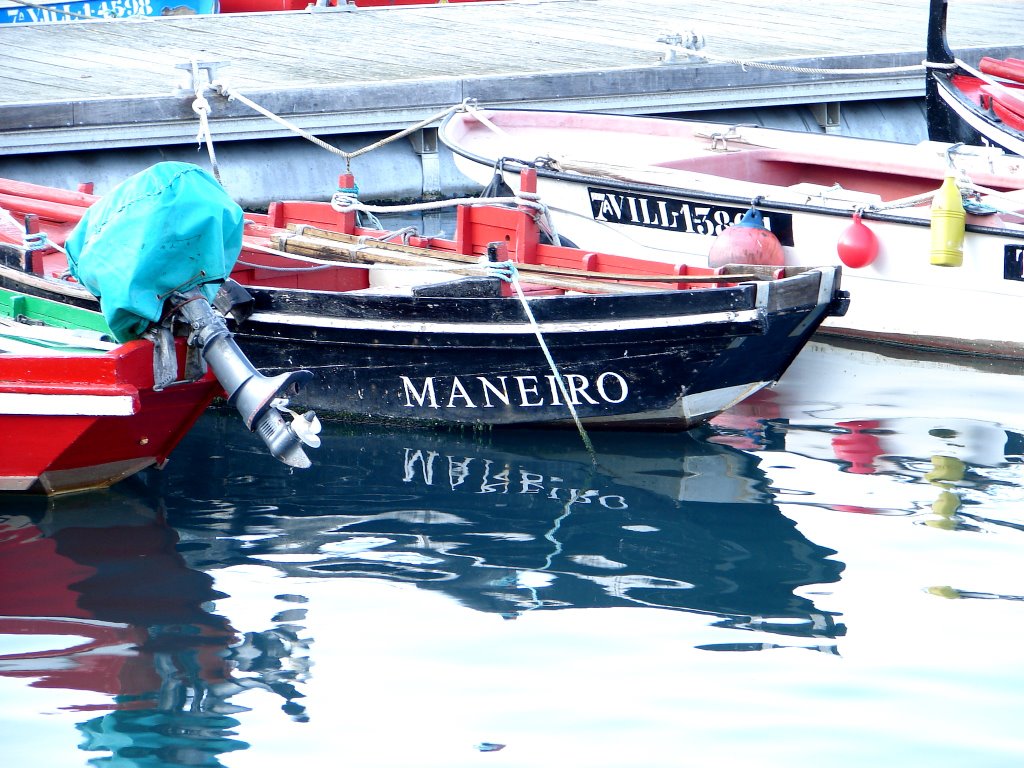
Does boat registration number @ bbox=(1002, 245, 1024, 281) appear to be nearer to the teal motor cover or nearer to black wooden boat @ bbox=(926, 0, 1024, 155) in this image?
black wooden boat @ bbox=(926, 0, 1024, 155)

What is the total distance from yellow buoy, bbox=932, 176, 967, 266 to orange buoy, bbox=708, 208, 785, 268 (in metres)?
0.88

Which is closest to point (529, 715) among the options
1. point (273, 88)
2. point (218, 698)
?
point (218, 698)

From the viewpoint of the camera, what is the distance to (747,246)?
8.01 m

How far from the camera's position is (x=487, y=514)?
5.91 metres

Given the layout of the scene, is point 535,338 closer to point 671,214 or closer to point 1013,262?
point 671,214

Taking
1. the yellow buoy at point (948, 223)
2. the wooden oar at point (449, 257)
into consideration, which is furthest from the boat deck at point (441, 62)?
the yellow buoy at point (948, 223)

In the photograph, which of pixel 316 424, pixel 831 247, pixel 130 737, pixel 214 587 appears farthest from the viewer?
pixel 831 247

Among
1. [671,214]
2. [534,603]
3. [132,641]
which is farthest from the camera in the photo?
[671,214]

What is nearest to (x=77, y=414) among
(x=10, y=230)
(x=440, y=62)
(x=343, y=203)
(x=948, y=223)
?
(x=10, y=230)

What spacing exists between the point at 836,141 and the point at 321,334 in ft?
16.5

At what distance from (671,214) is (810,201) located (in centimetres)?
88

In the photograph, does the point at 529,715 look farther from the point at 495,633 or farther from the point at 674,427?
the point at 674,427

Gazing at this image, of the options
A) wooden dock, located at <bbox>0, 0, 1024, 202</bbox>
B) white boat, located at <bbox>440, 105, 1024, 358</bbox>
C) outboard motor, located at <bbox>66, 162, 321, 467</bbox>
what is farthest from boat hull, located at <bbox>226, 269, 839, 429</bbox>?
wooden dock, located at <bbox>0, 0, 1024, 202</bbox>

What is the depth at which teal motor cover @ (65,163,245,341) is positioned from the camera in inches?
227
